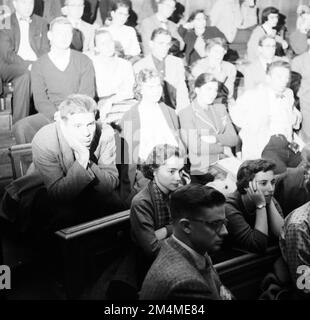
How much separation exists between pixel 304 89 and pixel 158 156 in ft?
3.97

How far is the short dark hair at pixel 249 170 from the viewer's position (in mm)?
2383

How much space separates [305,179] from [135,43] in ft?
4.16

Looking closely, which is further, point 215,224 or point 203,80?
point 203,80

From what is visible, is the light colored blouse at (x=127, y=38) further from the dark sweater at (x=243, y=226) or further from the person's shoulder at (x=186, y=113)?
the dark sweater at (x=243, y=226)

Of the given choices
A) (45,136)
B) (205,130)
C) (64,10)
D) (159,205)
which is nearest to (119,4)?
(64,10)

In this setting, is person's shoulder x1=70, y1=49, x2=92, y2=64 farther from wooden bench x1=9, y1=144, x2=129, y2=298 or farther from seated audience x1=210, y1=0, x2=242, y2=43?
seated audience x1=210, y1=0, x2=242, y2=43

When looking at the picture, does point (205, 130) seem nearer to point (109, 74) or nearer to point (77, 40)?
point (109, 74)

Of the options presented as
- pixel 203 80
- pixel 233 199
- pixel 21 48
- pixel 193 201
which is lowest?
pixel 233 199

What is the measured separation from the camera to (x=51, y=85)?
2.31 meters

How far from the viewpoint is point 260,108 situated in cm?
273

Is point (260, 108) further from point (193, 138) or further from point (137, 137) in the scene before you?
point (137, 137)

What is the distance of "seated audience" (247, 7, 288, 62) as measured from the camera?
2963 mm
